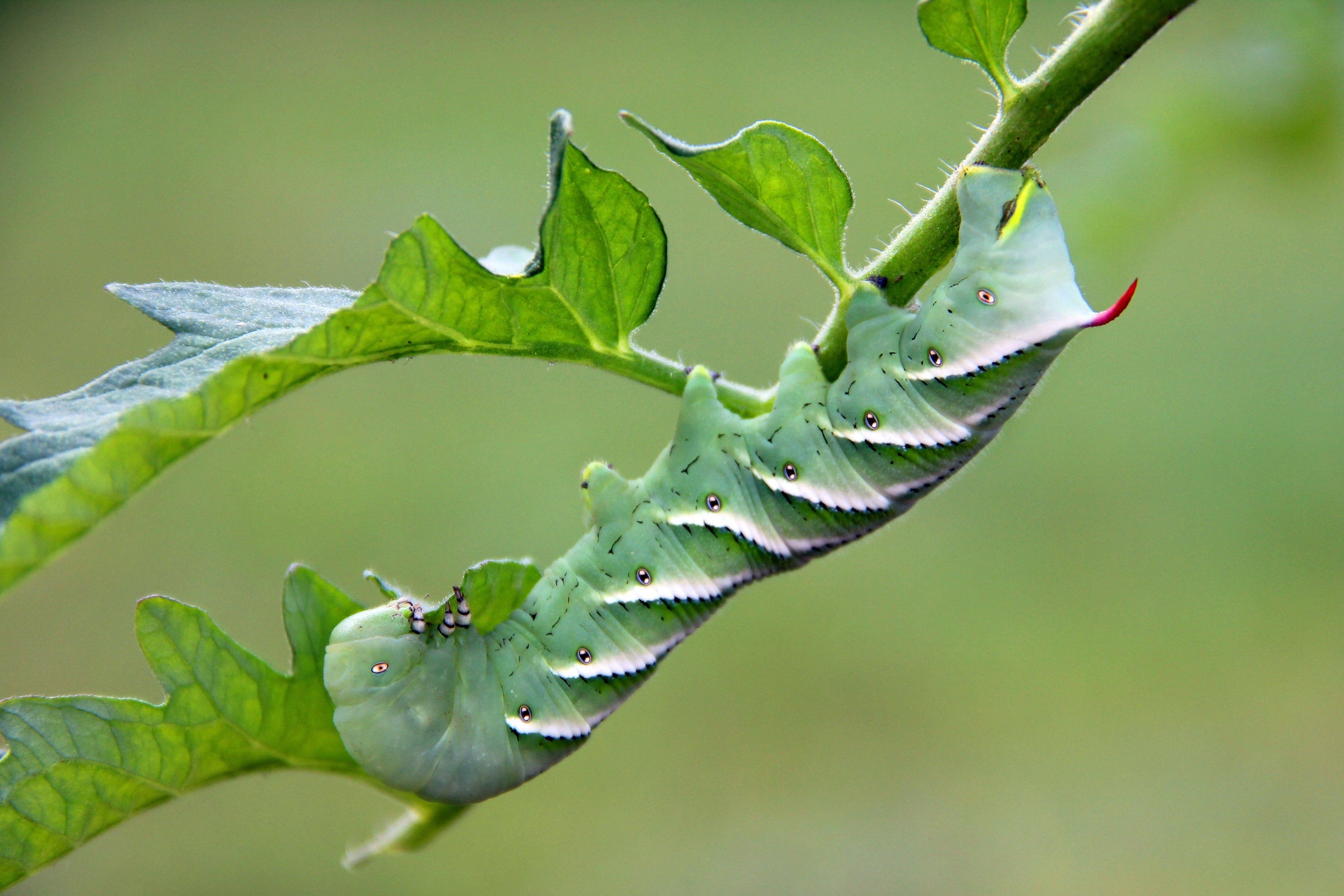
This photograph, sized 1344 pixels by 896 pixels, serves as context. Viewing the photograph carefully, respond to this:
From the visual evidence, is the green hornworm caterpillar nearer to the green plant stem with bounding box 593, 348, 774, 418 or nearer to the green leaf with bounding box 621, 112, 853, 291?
the green plant stem with bounding box 593, 348, 774, 418

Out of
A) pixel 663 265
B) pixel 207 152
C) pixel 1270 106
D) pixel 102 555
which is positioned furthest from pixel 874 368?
pixel 207 152

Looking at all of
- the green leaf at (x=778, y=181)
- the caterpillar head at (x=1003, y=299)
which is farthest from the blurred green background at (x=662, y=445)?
the green leaf at (x=778, y=181)

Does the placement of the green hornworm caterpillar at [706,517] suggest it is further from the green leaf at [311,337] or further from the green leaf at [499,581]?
the green leaf at [311,337]

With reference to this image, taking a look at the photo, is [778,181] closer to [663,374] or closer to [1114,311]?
[663,374]

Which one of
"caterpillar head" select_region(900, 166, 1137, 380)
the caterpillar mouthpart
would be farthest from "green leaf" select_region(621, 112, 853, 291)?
the caterpillar mouthpart

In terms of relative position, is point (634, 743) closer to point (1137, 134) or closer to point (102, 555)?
point (102, 555)

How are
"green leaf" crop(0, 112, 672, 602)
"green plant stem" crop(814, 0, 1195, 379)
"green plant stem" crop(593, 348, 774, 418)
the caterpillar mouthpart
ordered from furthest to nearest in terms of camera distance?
1. the caterpillar mouthpart
2. "green plant stem" crop(593, 348, 774, 418)
3. "green plant stem" crop(814, 0, 1195, 379)
4. "green leaf" crop(0, 112, 672, 602)
